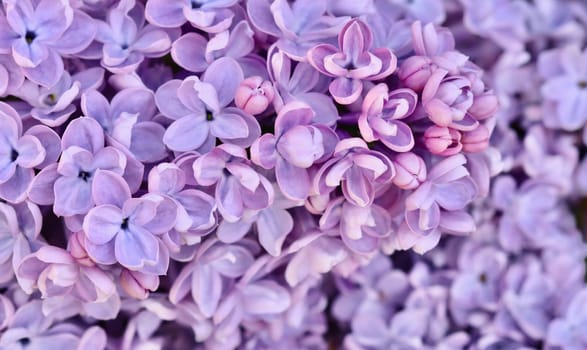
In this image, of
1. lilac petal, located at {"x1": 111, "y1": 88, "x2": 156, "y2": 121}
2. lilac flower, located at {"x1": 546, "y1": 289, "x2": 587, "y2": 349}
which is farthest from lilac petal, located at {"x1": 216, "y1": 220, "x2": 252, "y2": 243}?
lilac flower, located at {"x1": 546, "y1": 289, "x2": 587, "y2": 349}

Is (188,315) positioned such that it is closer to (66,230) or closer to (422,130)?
(66,230)

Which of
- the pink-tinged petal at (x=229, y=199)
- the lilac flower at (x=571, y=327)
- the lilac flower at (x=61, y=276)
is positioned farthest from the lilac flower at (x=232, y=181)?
the lilac flower at (x=571, y=327)

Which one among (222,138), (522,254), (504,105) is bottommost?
(522,254)

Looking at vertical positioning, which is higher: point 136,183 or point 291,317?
point 136,183

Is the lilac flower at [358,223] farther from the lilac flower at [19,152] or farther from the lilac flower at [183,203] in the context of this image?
the lilac flower at [19,152]

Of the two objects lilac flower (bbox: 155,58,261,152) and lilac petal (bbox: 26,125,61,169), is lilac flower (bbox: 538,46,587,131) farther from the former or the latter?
lilac petal (bbox: 26,125,61,169)

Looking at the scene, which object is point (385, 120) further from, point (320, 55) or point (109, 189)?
point (109, 189)

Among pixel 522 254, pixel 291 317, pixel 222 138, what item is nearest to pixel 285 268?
pixel 291 317
